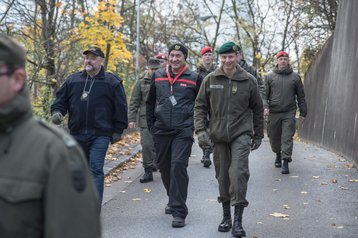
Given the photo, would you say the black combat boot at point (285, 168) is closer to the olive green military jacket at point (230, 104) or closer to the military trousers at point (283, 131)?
the military trousers at point (283, 131)

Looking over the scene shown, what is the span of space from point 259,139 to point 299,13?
20372 mm

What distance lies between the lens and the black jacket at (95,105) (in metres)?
6.78

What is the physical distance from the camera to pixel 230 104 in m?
6.79

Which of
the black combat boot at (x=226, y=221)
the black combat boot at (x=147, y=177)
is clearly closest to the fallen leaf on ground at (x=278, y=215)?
the black combat boot at (x=226, y=221)

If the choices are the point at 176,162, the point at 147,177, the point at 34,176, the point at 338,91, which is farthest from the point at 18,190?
the point at 338,91

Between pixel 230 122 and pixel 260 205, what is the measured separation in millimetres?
1825

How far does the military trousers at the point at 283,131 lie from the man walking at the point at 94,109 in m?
4.86

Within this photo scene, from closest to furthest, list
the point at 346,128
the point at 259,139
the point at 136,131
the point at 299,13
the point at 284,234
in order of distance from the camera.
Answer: the point at 284,234 → the point at 259,139 → the point at 346,128 → the point at 136,131 → the point at 299,13

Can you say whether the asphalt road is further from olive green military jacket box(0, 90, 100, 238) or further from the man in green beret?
olive green military jacket box(0, 90, 100, 238)

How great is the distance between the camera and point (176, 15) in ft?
119

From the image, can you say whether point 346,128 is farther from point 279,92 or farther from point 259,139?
point 259,139

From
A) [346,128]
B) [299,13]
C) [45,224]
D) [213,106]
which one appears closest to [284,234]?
[213,106]

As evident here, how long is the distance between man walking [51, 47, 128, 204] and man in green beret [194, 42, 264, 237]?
89cm

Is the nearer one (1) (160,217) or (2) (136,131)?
(1) (160,217)
